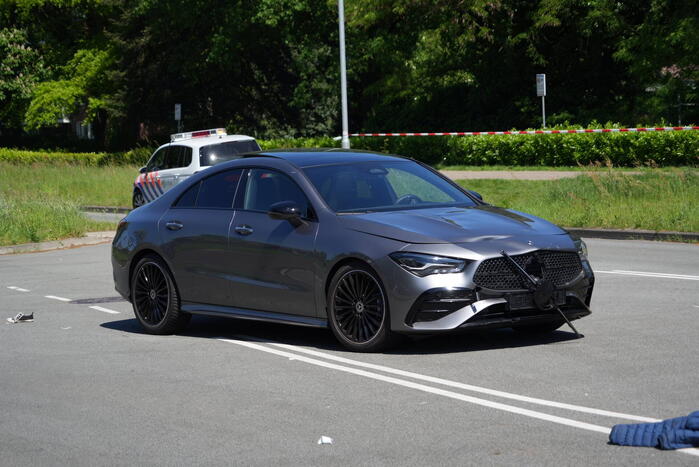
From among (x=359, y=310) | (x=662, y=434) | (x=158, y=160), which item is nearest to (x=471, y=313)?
(x=359, y=310)

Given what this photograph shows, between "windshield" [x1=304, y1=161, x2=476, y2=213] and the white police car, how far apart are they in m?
15.3

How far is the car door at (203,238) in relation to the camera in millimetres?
9635

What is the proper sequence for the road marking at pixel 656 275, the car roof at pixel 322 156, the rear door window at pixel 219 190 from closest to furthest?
the car roof at pixel 322 156
the rear door window at pixel 219 190
the road marking at pixel 656 275

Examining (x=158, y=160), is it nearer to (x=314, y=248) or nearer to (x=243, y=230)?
(x=243, y=230)

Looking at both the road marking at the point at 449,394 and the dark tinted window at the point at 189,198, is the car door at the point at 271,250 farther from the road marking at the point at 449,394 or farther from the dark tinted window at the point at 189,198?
the dark tinted window at the point at 189,198

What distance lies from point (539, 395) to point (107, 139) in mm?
65844

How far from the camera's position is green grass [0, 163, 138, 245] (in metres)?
21.7

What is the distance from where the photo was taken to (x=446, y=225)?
8.52 meters

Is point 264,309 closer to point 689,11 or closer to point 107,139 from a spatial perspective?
point 689,11

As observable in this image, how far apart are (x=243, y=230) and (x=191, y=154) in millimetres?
16862

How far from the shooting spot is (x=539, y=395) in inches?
274

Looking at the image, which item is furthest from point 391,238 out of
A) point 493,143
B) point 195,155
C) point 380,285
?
point 493,143

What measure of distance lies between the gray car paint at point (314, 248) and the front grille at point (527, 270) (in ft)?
0.19

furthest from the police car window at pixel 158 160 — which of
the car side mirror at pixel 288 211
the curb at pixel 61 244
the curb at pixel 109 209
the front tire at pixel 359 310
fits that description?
the front tire at pixel 359 310
